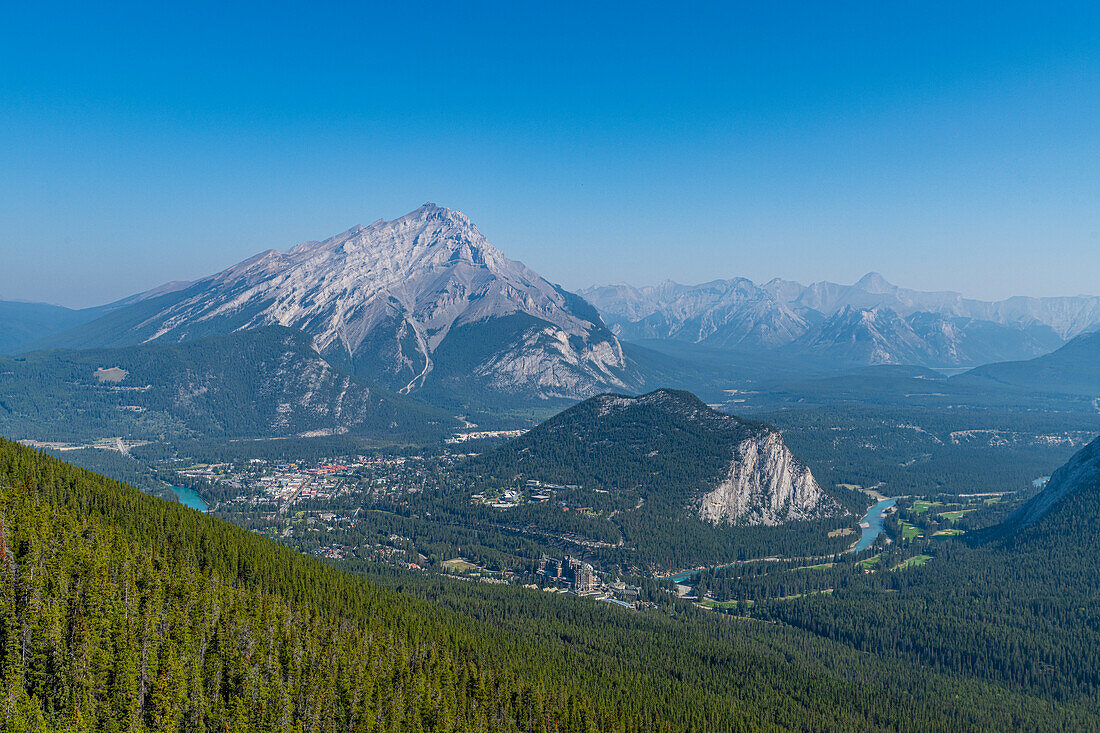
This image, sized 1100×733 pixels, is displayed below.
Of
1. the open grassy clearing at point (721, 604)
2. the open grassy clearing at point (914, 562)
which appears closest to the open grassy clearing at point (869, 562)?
the open grassy clearing at point (914, 562)

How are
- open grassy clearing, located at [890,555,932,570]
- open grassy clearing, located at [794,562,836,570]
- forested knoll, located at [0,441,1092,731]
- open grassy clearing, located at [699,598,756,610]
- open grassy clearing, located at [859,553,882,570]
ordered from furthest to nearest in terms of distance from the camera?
open grassy clearing, located at [859,553,882,570], open grassy clearing, located at [890,555,932,570], open grassy clearing, located at [794,562,836,570], open grassy clearing, located at [699,598,756,610], forested knoll, located at [0,441,1092,731]

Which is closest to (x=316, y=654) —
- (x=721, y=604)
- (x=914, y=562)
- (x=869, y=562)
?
(x=721, y=604)

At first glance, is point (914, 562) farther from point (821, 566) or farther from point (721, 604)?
point (721, 604)

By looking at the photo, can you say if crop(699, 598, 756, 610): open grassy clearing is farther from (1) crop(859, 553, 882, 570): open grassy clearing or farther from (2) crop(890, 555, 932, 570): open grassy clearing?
(2) crop(890, 555, 932, 570): open grassy clearing

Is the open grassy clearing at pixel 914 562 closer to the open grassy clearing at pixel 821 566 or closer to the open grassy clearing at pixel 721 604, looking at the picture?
the open grassy clearing at pixel 821 566

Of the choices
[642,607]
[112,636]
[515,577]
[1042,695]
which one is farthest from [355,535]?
[1042,695]

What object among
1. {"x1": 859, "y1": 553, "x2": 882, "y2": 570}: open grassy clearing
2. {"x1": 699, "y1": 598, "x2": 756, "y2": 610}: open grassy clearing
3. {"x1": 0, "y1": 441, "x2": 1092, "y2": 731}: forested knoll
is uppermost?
{"x1": 0, "y1": 441, "x2": 1092, "y2": 731}: forested knoll

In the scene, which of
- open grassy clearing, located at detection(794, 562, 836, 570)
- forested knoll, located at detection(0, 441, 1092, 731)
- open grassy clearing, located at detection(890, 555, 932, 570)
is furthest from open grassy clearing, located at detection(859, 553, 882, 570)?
forested knoll, located at detection(0, 441, 1092, 731)

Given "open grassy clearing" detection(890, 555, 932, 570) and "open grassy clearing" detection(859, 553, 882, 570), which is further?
"open grassy clearing" detection(859, 553, 882, 570)

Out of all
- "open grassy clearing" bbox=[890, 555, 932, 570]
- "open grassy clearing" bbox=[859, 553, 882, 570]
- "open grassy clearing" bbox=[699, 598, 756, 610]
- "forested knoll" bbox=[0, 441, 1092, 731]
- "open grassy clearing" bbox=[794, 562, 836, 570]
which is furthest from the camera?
"open grassy clearing" bbox=[859, 553, 882, 570]
